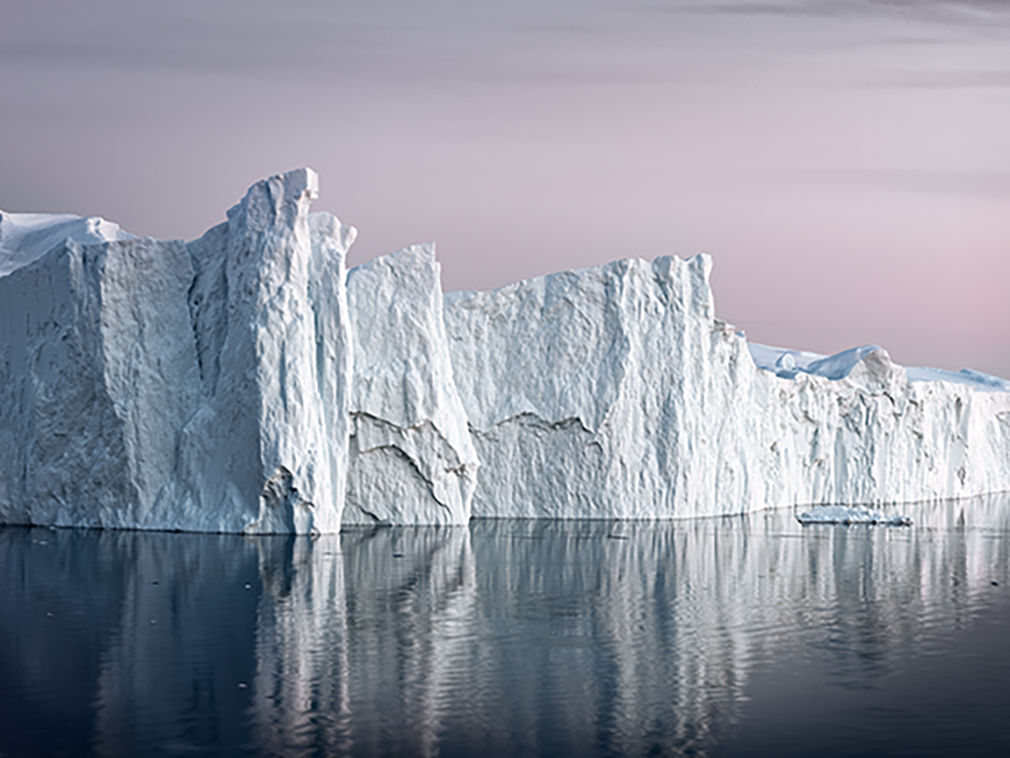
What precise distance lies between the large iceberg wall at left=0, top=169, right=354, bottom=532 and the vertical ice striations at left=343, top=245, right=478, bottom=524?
355cm

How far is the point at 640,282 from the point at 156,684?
98.3ft

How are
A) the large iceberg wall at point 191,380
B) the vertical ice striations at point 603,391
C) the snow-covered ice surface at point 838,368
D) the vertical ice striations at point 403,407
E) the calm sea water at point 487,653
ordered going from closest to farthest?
the calm sea water at point 487,653 → the large iceberg wall at point 191,380 → the vertical ice striations at point 403,407 → the vertical ice striations at point 603,391 → the snow-covered ice surface at point 838,368

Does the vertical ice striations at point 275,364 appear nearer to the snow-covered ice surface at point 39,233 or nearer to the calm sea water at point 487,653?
the calm sea water at point 487,653

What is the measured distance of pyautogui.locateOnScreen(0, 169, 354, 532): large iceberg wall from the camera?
28.9m

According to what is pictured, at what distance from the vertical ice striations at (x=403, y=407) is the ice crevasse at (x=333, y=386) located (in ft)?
0.20

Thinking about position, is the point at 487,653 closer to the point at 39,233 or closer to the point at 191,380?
the point at 191,380

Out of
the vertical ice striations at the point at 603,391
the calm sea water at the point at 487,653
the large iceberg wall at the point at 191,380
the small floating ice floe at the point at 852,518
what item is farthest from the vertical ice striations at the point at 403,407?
the small floating ice floe at the point at 852,518

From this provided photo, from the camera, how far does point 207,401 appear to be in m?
30.0

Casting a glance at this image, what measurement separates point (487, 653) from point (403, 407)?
65.8ft

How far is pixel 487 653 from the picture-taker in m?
14.3

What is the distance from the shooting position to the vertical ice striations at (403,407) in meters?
34.1

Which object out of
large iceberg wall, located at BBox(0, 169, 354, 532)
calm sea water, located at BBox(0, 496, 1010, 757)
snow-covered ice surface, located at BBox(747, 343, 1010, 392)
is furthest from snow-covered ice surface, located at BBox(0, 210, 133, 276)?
snow-covered ice surface, located at BBox(747, 343, 1010, 392)

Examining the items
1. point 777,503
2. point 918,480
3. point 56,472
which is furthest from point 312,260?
point 918,480

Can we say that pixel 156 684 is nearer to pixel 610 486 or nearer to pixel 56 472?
pixel 56 472
